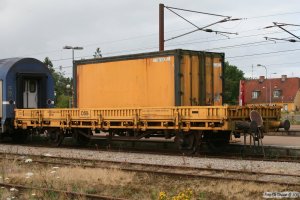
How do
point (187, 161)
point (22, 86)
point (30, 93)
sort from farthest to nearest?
point (30, 93), point (22, 86), point (187, 161)

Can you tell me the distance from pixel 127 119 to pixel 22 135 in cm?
731

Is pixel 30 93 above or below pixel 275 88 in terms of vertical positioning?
below

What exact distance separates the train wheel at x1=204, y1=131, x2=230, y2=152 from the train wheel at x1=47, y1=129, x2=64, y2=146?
6.45 metres

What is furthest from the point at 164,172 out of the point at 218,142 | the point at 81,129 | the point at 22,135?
the point at 22,135

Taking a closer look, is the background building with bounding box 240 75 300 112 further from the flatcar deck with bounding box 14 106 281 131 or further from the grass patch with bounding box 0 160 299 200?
the grass patch with bounding box 0 160 299 200

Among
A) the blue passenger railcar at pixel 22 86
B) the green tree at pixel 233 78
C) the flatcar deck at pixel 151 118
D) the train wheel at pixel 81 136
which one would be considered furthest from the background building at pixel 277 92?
the flatcar deck at pixel 151 118

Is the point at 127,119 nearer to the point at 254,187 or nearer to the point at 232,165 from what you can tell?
the point at 232,165

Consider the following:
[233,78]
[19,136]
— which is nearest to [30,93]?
[19,136]

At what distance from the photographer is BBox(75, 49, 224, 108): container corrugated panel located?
1588cm

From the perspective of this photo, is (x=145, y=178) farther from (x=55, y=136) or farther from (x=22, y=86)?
(x=22, y=86)

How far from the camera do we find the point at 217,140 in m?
15.3

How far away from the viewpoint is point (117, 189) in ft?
31.6

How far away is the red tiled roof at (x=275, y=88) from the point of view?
92.2m

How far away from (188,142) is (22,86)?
882 cm
